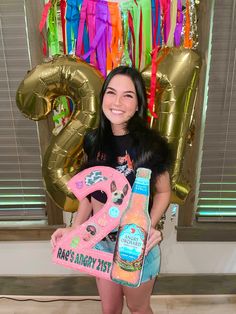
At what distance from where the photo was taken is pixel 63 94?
122cm

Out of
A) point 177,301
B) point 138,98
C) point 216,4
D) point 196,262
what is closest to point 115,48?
point 138,98

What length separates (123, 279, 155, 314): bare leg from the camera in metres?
1.13

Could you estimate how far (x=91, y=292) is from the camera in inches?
72.4

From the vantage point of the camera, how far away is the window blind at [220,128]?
1.43 metres

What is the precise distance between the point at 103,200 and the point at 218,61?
33.6 inches

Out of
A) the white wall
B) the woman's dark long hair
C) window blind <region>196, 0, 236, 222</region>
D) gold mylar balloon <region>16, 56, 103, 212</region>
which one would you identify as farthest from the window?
window blind <region>196, 0, 236, 222</region>

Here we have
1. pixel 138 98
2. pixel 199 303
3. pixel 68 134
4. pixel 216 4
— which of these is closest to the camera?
pixel 138 98

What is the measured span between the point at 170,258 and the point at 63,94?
111 cm

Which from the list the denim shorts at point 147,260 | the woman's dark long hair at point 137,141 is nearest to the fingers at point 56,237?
the denim shorts at point 147,260

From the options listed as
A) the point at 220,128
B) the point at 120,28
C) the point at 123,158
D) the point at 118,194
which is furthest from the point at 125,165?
the point at 220,128

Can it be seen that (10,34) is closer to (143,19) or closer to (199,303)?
(143,19)

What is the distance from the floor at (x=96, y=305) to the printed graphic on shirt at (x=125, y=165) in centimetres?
104

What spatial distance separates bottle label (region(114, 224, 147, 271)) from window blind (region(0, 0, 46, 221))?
887 millimetres

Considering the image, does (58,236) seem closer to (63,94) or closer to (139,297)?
(139,297)
